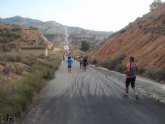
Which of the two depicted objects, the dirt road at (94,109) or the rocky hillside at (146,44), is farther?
the rocky hillside at (146,44)

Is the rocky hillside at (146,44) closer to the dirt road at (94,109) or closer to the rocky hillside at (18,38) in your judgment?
the dirt road at (94,109)


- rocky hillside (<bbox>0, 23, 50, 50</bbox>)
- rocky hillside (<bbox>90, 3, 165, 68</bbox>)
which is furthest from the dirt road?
rocky hillside (<bbox>0, 23, 50, 50</bbox>)

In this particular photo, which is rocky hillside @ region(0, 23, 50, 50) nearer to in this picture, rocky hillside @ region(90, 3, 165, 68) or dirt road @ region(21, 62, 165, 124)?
rocky hillside @ region(90, 3, 165, 68)

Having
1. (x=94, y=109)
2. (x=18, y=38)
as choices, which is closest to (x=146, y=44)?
(x=94, y=109)

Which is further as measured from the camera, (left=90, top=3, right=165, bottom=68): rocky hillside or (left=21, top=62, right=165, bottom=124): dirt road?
(left=90, top=3, right=165, bottom=68): rocky hillside

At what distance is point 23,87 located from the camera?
1738 centimetres

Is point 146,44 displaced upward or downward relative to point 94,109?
upward

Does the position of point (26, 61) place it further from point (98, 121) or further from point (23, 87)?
point (98, 121)

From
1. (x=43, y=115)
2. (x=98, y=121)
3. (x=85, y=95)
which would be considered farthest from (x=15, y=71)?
(x=98, y=121)

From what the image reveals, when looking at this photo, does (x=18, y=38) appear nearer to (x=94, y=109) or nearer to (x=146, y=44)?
(x=146, y=44)

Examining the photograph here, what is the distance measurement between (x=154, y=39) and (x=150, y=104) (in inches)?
1429

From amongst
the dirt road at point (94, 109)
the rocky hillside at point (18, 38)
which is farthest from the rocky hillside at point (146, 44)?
the rocky hillside at point (18, 38)

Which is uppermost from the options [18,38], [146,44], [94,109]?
[146,44]

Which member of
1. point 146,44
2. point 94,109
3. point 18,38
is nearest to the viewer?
point 94,109
